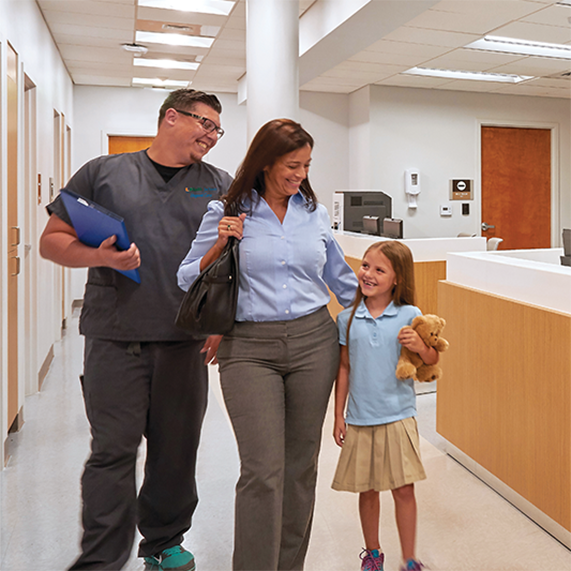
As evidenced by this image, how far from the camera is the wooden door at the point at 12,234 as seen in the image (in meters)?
3.26

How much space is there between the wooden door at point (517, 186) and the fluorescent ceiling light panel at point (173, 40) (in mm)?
3767

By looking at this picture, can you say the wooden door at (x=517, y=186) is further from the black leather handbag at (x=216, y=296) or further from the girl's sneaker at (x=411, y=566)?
the black leather handbag at (x=216, y=296)

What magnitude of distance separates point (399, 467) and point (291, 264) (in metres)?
0.75

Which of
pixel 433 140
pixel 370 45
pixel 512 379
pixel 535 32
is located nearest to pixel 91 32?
pixel 370 45

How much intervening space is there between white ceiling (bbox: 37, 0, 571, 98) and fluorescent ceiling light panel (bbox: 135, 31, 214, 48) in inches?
4.3

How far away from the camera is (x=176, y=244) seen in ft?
5.97

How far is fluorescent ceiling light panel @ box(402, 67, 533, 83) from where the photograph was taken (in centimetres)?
654

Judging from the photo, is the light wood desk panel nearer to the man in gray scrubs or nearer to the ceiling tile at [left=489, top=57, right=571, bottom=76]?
the man in gray scrubs

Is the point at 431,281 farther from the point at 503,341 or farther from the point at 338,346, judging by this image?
the point at 338,346

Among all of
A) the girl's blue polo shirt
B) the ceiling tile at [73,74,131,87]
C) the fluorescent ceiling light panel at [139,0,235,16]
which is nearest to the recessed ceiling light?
the fluorescent ceiling light panel at [139,0,235,16]

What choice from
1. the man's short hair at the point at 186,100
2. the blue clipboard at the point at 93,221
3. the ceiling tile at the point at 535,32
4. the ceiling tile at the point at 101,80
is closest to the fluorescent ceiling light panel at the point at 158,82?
the ceiling tile at the point at 101,80

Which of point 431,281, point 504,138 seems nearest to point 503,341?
point 431,281

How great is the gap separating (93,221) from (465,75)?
19.9 ft

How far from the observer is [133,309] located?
178 centimetres
